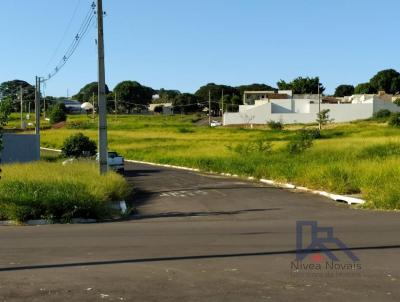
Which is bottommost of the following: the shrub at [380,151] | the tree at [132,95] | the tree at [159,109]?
the shrub at [380,151]

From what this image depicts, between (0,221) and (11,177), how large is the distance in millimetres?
6286

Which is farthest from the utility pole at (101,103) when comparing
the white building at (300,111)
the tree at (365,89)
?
the tree at (365,89)

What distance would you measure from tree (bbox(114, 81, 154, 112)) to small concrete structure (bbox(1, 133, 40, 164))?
147m

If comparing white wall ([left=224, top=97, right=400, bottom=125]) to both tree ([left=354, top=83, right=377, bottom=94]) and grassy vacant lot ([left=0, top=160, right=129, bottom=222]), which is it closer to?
tree ([left=354, top=83, right=377, bottom=94])

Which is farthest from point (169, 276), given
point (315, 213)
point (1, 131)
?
point (1, 131)

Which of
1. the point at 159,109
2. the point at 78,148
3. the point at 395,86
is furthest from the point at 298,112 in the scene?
the point at 78,148

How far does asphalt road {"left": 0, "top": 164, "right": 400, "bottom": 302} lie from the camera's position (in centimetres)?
697

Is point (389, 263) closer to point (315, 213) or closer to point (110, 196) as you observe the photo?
point (315, 213)

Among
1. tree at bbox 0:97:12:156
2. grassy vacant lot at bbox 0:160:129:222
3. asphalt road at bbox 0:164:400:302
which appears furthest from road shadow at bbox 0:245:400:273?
tree at bbox 0:97:12:156

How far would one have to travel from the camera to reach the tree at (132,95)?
187 metres

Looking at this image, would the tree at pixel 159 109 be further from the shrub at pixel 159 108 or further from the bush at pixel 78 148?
the bush at pixel 78 148

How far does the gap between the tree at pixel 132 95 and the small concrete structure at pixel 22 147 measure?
147 metres

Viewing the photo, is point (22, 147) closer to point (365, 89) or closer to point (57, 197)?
point (57, 197)

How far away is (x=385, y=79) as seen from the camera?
185125mm
